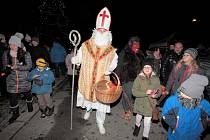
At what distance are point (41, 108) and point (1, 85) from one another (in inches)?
77.4

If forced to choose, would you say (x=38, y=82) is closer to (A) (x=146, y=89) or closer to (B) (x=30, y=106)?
(B) (x=30, y=106)

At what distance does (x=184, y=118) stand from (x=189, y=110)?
0.16 meters

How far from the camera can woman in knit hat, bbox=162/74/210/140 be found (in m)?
4.03

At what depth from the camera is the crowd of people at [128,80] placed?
4.12m

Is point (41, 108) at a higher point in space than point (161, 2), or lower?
lower

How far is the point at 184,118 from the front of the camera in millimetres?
4094

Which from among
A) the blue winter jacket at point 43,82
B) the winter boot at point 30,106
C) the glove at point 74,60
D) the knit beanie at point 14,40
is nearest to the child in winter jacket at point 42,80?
the blue winter jacket at point 43,82

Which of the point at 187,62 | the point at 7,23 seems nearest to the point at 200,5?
the point at 7,23

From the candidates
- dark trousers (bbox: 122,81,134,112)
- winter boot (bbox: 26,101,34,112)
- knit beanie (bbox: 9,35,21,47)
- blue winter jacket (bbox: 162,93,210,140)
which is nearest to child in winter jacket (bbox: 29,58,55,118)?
winter boot (bbox: 26,101,34,112)

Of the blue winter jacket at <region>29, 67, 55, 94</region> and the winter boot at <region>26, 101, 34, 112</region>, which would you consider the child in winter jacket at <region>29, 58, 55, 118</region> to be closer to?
the blue winter jacket at <region>29, 67, 55, 94</region>

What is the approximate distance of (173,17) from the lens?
125 feet

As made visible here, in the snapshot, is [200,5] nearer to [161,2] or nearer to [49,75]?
[161,2]

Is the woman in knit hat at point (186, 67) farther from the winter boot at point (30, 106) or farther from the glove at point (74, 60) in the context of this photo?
the winter boot at point (30, 106)

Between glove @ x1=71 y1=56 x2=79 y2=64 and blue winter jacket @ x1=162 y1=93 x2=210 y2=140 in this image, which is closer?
blue winter jacket @ x1=162 y1=93 x2=210 y2=140
